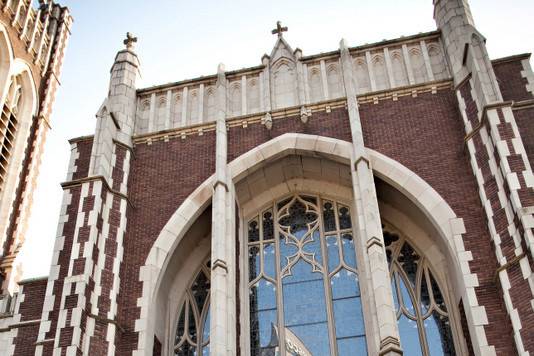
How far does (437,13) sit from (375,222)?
6.06 metres

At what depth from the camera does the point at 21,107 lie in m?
24.1

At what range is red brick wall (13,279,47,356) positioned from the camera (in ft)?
43.5

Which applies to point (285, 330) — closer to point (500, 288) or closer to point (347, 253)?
point (347, 253)

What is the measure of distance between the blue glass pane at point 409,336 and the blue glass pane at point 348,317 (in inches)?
28.7

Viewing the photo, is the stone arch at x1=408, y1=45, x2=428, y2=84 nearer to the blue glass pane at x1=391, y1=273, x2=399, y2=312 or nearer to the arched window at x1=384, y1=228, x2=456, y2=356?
the arched window at x1=384, y1=228, x2=456, y2=356

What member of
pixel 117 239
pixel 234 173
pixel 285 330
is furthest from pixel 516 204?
pixel 117 239

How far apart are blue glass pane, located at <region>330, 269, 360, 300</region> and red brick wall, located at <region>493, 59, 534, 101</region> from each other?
15.7ft

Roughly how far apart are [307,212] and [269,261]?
143cm

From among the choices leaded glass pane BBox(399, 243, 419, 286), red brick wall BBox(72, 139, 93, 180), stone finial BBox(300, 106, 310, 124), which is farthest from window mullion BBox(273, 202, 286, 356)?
red brick wall BBox(72, 139, 93, 180)

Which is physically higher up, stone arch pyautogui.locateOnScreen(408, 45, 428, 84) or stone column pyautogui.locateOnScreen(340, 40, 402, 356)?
stone arch pyautogui.locateOnScreen(408, 45, 428, 84)

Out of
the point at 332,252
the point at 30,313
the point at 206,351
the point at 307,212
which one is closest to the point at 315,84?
the point at 307,212

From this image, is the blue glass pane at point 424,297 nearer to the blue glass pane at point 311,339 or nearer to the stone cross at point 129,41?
the blue glass pane at point 311,339

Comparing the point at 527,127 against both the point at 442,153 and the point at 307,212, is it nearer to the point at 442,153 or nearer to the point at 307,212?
the point at 442,153

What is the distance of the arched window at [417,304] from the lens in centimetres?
1315
